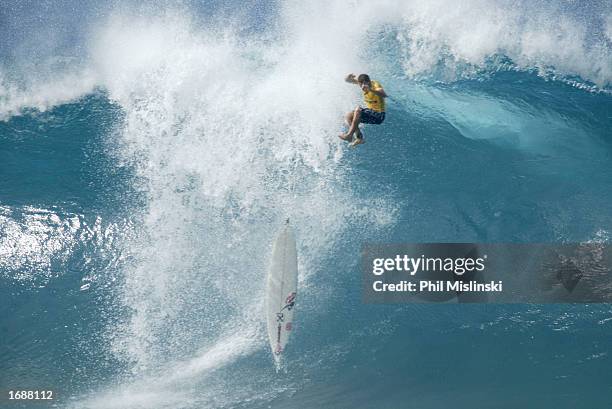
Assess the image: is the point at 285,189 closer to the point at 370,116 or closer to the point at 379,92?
the point at 370,116

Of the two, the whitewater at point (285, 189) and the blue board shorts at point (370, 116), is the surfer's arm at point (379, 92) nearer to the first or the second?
the blue board shorts at point (370, 116)

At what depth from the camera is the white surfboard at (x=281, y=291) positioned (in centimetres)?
1614

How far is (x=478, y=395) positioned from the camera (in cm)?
1614

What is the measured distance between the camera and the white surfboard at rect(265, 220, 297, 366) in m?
16.1

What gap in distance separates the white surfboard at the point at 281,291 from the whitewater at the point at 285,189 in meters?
0.60

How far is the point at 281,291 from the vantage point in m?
16.4

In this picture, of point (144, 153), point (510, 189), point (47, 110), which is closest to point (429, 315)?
point (510, 189)

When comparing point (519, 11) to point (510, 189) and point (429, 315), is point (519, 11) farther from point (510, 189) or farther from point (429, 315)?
point (429, 315)
